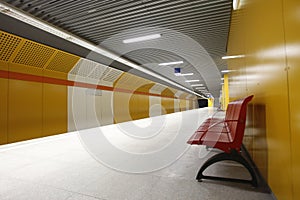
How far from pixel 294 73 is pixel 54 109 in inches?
249

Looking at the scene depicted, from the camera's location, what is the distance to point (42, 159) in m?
3.23

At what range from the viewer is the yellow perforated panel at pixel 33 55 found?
4547 mm

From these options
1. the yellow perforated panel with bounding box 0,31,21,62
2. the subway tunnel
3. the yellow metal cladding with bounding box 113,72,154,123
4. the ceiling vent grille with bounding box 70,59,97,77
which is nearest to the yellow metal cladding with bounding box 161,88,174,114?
the yellow metal cladding with bounding box 113,72,154,123

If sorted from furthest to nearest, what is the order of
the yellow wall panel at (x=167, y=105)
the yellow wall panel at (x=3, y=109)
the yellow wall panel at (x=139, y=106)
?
1. the yellow wall panel at (x=167, y=105)
2. the yellow wall panel at (x=139, y=106)
3. the yellow wall panel at (x=3, y=109)

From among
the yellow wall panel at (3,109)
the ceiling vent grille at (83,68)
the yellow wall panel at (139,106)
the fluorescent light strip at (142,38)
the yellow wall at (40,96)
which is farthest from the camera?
the yellow wall panel at (139,106)

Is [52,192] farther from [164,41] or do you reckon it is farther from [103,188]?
[164,41]

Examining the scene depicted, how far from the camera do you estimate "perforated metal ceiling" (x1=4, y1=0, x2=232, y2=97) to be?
3779mm

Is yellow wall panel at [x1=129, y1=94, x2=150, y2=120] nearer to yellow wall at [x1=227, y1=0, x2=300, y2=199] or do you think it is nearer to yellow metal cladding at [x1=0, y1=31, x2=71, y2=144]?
yellow metal cladding at [x1=0, y1=31, x2=71, y2=144]

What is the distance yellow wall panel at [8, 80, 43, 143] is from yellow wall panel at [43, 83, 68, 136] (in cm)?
18

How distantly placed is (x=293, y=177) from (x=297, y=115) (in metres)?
0.43

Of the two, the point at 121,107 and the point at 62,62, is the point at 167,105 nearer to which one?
the point at 121,107

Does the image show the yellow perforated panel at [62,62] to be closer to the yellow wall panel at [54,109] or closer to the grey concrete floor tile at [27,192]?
the yellow wall panel at [54,109]

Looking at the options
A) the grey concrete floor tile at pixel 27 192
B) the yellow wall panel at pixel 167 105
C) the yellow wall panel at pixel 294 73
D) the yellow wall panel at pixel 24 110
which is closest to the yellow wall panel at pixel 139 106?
the yellow wall panel at pixel 167 105

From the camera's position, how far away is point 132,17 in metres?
4.39
